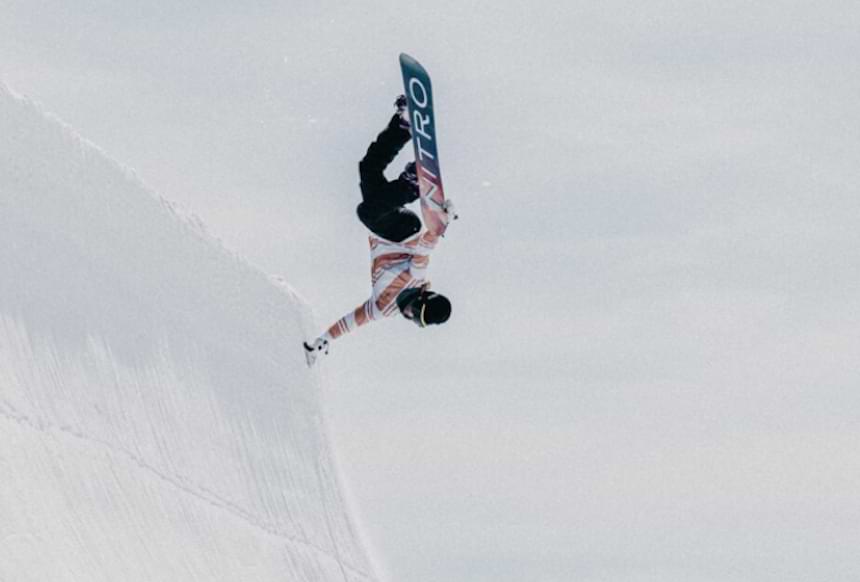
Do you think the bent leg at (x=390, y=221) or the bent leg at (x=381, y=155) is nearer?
the bent leg at (x=381, y=155)

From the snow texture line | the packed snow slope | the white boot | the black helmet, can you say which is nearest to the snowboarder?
the black helmet

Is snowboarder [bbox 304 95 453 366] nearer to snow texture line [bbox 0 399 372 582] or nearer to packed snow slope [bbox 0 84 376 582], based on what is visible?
packed snow slope [bbox 0 84 376 582]

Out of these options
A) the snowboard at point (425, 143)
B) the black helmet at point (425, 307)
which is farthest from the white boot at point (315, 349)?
the snowboard at point (425, 143)

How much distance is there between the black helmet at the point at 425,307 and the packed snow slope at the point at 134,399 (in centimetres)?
119

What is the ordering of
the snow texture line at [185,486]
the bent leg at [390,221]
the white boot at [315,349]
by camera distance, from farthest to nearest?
the white boot at [315,349], the bent leg at [390,221], the snow texture line at [185,486]

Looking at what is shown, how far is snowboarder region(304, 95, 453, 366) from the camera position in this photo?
41.4 ft

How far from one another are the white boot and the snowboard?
5.53ft

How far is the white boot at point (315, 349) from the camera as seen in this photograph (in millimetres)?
13414

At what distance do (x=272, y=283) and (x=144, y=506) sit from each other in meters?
4.59

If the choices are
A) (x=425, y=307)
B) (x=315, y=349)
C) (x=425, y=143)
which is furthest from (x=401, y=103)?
(x=315, y=349)

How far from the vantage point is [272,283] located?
1292 centimetres

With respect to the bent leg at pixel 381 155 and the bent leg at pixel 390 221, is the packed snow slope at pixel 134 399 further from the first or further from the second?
the bent leg at pixel 381 155

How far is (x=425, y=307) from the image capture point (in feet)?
41.2

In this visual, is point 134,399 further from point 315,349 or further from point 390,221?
point 315,349
